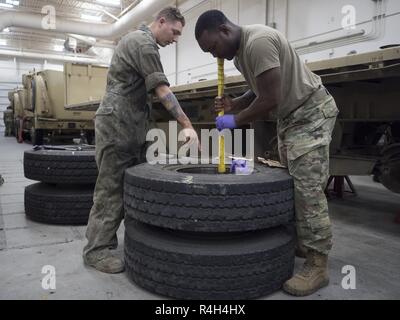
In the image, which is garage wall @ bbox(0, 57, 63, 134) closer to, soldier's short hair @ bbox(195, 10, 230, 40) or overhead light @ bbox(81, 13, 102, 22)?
overhead light @ bbox(81, 13, 102, 22)

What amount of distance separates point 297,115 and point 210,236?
835 millimetres

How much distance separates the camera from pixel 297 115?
6.55 ft

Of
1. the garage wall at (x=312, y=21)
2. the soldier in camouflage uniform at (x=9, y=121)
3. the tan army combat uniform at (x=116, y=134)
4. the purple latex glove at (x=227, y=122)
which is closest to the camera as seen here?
the purple latex glove at (x=227, y=122)

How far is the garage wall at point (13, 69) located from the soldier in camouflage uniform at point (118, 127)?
2060cm

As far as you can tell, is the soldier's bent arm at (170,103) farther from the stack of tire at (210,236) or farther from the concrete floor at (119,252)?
the concrete floor at (119,252)

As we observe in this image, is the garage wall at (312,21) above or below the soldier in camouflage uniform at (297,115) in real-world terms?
above

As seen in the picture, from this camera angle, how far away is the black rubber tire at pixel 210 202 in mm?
1615

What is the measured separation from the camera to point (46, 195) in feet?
9.90

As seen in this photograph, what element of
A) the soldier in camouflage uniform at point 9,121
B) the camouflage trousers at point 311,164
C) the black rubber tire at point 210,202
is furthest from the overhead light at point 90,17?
the black rubber tire at point 210,202

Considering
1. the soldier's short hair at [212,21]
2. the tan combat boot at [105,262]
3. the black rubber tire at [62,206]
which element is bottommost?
the tan combat boot at [105,262]

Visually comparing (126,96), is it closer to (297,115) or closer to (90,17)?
(297,115)

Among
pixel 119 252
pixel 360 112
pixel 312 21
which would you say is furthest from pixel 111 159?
pixel 312 21
